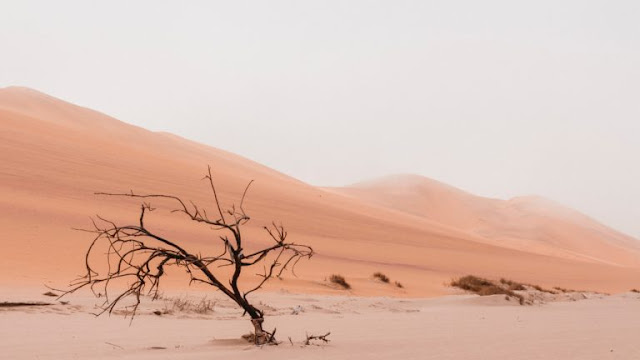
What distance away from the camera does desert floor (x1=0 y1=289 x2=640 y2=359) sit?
492 centimetres

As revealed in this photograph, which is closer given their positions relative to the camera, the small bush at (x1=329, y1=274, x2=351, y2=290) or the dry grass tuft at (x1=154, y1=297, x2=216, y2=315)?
the dry grass tuft at (x1=154, y1=297, x2=216, y2=315)

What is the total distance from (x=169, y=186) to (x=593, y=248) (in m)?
46.3

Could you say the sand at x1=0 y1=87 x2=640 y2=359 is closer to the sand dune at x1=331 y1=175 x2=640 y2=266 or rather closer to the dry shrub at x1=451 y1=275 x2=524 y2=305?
the dry shrub at x1=451 y1=275 x2=524 y2=305

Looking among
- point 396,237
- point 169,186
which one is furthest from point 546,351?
point 396,237

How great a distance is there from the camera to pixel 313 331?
670cm

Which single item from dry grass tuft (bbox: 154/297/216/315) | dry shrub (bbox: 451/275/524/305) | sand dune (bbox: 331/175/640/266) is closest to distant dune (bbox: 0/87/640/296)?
dry shrub (bbox: 451/275/524/305)

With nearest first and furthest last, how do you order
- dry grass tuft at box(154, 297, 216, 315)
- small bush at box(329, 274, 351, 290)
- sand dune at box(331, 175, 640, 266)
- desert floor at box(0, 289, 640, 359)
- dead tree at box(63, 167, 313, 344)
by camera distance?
dead tree at box(63, 167, 313, 344)
desert floor at box(0, 289, 640, 359)
dry grass tuft at box(154, 297, 216, 315)
small bush at box(329, 274, 351, 290)
sand dune at box(331, 175, 640, 266)

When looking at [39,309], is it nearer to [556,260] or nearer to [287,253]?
[287,253]

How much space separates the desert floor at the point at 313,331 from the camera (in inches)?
194

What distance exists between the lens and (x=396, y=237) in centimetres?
2817

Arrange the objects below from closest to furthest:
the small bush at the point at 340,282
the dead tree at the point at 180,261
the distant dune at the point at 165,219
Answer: the dead tree at the point at 180,261 < the small bush at the point at 340,282 < the distant dune at the point at 165,219

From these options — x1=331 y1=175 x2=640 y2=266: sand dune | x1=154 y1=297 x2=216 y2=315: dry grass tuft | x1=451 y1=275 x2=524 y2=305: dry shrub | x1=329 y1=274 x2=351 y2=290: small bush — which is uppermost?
x1=331 y1=175 x2=640 y2=266: sand dune

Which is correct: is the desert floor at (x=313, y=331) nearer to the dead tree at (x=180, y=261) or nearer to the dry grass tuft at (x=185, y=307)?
the dry grass tuft at (x=185, y=307)

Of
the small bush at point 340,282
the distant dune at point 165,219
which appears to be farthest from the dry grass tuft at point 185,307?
the small bush at point 340,282
